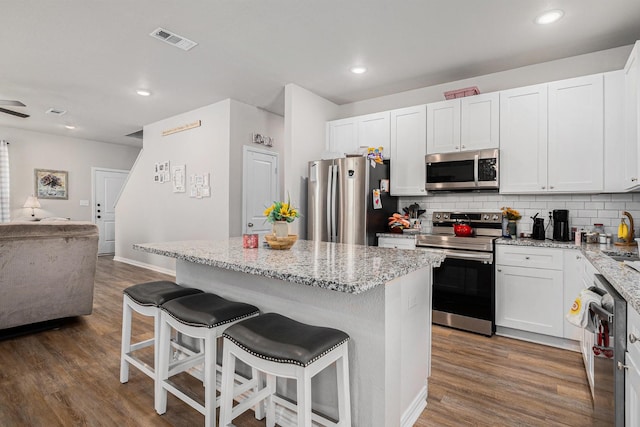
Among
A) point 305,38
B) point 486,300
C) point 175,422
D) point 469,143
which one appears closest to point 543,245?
point 486,300

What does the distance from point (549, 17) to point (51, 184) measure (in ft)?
28.2

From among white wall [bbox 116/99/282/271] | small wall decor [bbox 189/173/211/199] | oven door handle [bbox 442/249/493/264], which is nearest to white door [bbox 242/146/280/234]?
white wall [bbox 116/99/282/271]

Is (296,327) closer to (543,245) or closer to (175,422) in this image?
(175,422)

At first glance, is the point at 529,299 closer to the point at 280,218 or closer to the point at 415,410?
the point at 415,410

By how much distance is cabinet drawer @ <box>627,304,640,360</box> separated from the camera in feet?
3.66

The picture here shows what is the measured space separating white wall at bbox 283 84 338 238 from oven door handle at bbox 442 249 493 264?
1761mm

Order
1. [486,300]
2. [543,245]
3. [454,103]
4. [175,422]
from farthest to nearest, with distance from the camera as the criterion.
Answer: [454,103] → [486,300] → [543,245] → [175,422]

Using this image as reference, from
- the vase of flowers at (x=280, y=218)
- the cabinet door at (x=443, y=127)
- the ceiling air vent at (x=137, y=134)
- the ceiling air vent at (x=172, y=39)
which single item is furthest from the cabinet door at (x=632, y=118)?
the ceiling air vent at (x=137, y=134)

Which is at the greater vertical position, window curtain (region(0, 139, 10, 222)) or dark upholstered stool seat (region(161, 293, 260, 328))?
window curtain (region(0, 139, 10, 222))

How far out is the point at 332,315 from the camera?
1.63 meters

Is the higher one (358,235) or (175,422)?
(358,235)

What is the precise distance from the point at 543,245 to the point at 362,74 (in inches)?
97.2

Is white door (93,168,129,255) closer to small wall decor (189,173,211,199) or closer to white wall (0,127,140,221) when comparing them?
white wall (0,127,140,221)

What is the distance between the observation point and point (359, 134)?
167 inches
